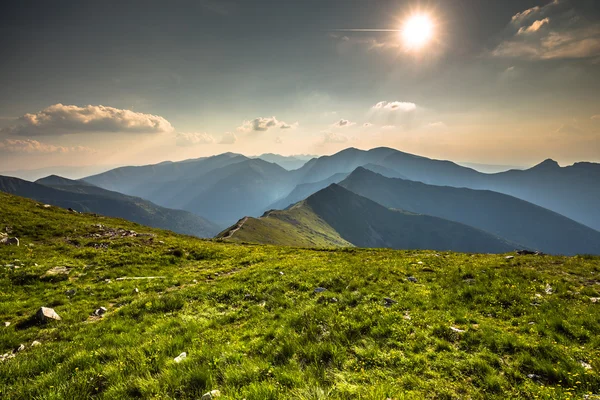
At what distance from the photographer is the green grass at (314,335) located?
6.29 metres

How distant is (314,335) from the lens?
8.98 metres

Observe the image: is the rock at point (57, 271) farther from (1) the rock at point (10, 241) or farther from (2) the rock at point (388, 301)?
(2) the rock at point (388, 301)

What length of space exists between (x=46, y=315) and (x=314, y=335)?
12.8 m

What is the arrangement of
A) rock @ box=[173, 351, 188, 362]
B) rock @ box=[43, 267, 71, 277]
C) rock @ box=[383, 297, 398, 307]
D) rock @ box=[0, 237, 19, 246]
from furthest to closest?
rock @ box=[0, 237, 19, 246], rock @ box=[43, 267, 71, 277], rock @ box=[383, 297, 398, 307], rock @ box=[173, 351, 188, 362]

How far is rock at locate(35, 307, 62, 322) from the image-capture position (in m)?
11.7

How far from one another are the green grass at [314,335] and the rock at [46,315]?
380 mm

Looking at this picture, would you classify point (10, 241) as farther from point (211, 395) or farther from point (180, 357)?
point (211, 395)

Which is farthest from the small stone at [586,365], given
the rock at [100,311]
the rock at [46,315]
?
the rock at [46,315]

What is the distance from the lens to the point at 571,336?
8914mm

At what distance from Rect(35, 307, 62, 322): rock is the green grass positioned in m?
0.38

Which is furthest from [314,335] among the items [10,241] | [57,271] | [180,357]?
[10,241]

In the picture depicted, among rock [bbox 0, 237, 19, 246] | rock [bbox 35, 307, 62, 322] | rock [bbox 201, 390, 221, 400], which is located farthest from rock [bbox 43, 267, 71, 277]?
rock [bbox 201, 390, 221, 400]

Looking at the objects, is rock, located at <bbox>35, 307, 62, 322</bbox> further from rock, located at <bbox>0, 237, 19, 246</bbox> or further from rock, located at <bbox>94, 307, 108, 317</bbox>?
rock, located at <bbox>0, 237, 19, 246</bbox>

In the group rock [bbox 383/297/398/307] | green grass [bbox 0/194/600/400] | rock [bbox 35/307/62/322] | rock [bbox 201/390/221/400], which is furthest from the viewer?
rock [bbox 383/297/398/307]
